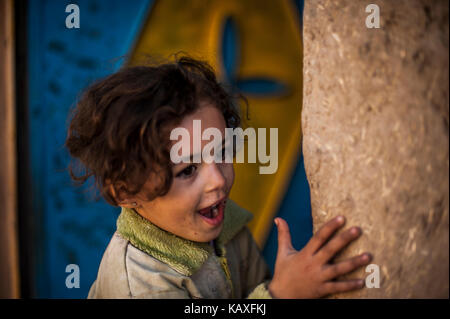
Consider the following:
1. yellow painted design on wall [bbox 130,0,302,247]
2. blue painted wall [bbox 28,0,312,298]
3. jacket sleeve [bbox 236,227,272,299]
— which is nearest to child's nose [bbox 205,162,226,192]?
jacket sleeve [bbox 236,227,272,299]

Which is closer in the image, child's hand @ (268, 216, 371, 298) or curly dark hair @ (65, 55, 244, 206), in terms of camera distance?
child's hand @ (268, 216, 371, 298)

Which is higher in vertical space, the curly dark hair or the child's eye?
the curly dark hair

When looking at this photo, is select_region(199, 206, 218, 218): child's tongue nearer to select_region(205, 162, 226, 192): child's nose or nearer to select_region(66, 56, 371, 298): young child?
select_region(66, 56, 371, 298): young child

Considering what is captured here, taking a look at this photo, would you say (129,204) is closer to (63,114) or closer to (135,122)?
(135,122)

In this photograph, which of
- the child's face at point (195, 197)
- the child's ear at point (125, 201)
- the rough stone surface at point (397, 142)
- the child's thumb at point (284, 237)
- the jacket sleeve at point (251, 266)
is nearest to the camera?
the rough stone surface at point (397, 142)

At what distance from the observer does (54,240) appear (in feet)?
7.95

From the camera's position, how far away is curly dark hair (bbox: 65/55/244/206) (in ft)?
3.54

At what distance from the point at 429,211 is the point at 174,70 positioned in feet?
2.77

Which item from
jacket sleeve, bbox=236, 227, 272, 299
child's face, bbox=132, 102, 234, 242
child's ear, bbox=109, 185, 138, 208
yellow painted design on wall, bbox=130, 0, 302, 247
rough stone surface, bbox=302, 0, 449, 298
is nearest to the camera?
rough stone surface, bbox=302, 0, 449, 298

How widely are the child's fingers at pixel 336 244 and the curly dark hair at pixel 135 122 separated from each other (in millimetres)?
448

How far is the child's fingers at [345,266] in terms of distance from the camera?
81cm

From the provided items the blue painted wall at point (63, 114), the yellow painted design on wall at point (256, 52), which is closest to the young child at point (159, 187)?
the yellow painted design on wall at point (256, 52)

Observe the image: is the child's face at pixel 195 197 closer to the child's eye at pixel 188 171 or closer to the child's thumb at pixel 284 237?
the child's eye at pixel 188 171

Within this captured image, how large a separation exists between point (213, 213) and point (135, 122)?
361 mm
